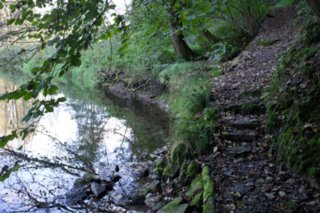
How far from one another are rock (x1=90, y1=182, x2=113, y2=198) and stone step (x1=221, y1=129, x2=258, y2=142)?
2.29 meters

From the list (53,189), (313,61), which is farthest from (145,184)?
(313,61)

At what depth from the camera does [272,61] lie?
7945 millimetres

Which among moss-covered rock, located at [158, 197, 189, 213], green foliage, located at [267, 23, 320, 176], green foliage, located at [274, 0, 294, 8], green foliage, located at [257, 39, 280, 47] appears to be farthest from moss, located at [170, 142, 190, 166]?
green foliage, located at [274, 0, 294, 8]

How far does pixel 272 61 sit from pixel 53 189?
5.59 metres

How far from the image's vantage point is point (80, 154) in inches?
319

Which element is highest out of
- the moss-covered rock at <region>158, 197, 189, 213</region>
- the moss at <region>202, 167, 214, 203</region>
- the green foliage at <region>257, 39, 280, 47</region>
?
the green foliage at <region>257, 39, 280, 47</region>

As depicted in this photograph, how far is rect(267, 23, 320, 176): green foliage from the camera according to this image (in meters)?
4.12

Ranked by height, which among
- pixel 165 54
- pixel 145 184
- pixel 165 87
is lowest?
pixel 145 184

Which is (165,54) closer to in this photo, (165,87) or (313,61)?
(165,87)

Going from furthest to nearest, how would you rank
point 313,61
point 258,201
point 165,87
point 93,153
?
point 165,87, point 93,153, point 313,61, point 258,201

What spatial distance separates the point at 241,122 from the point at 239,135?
352mm

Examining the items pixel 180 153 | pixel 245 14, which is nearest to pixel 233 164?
pixel 180 153

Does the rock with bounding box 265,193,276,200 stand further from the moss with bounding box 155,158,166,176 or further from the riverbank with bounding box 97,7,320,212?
the moss with bounding box 155,158,166,176

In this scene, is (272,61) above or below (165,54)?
below
